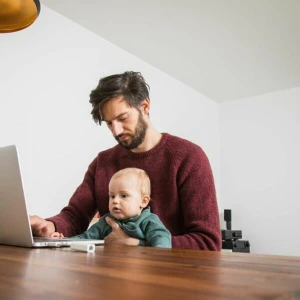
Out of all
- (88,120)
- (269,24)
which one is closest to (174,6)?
(269,24)

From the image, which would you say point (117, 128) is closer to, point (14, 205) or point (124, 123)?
point (124, 123)

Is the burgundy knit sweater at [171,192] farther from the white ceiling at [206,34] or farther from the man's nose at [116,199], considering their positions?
the white ceiling at [206,34]

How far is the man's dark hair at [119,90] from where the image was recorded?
4.99 ft

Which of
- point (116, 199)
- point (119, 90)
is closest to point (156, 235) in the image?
point (116, 199)

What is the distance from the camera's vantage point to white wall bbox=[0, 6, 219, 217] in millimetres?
2184

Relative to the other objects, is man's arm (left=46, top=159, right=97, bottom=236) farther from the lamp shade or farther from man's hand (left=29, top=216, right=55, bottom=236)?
the lamp shade

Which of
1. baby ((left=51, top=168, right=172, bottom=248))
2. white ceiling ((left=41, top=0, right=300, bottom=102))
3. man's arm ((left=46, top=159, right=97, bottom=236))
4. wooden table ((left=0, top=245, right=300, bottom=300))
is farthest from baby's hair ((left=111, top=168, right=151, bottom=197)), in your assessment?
white ceiling ((left=41, top=0, right=300, bottom=102))

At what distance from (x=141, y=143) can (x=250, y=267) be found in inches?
41.8

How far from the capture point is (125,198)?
1301mm

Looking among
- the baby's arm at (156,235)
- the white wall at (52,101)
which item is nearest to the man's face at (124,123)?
the baby's arm at (156,235)

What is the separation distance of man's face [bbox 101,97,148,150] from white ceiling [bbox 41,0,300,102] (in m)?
1.15

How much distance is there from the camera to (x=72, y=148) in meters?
2.48

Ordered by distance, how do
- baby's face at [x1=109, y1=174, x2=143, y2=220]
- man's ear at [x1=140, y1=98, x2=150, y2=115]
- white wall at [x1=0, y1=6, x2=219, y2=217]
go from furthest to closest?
white wall at [x1=0, y1=6, x2=219, y2=217] < man's ear at [x1=140, y1=98, x2=150, y2=115] < baby's face at [x1=109, y1=174, x2=143, y2=220]

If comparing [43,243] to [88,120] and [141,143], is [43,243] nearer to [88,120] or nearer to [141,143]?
[141,143]
